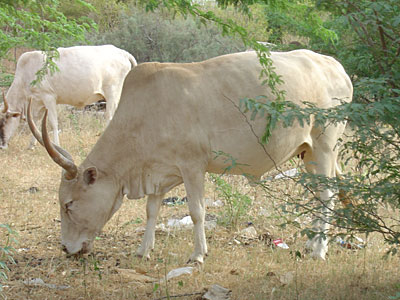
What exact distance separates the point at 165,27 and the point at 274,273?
12.1 metres

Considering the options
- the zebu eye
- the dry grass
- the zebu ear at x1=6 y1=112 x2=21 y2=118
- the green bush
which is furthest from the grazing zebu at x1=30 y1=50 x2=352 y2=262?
the green bush

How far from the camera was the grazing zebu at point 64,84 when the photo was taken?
36.3 ft

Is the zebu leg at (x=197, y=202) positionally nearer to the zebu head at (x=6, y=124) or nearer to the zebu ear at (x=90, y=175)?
the zebu ear at (x=90, y=175)

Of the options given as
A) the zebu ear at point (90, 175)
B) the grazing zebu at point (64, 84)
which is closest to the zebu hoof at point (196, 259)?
the zebu ear at point (90, 175)

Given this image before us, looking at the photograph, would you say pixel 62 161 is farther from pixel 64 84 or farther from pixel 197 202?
pixel 64 84

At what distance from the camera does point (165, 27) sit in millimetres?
16000

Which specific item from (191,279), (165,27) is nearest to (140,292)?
(191,279)

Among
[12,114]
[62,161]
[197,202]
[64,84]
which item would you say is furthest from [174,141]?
[12,114]

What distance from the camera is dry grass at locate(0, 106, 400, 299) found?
14.3 ft

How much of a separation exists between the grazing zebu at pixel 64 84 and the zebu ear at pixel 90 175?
6.05m

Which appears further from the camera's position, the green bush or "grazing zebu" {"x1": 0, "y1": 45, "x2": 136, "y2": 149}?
the green bush

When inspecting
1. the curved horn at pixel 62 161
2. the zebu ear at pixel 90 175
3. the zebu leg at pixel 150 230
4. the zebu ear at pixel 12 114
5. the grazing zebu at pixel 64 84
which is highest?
the curved horn at pixel 62 161

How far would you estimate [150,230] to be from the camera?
5.51 meters

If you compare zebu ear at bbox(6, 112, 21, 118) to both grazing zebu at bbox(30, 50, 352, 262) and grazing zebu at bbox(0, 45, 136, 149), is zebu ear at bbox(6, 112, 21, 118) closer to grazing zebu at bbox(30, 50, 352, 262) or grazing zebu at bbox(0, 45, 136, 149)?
grazing zebu at bbox(0, 45, 136, 149)
